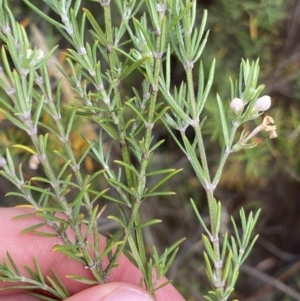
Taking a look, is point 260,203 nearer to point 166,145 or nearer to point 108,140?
point 166,145

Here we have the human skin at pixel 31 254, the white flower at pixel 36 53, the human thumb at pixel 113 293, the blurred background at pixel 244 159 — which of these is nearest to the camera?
the white flower at pixel 36 53

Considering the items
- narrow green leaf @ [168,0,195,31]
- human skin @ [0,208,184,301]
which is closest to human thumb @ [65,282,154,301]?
human skin @ [0,208,184,301]

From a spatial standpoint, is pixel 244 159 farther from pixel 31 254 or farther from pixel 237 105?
pixel 237 105

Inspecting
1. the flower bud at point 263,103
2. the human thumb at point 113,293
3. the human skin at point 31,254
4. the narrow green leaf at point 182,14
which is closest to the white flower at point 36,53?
the narrow green leaf at point 182,14

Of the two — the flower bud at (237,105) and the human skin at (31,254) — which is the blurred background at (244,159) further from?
the flower bud at (237,105)

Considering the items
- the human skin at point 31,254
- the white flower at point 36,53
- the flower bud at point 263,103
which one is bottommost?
the human skin at point 31,254

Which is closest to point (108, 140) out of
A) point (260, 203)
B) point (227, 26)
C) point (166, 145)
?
point (166, 145)

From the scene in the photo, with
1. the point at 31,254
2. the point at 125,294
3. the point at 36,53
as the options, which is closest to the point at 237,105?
the point at 36,53
